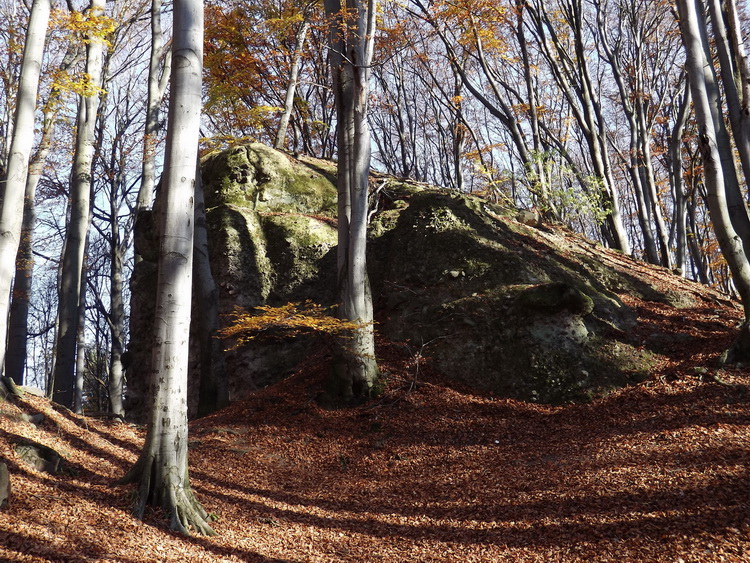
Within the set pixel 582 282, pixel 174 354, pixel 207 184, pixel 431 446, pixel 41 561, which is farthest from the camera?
pixel 207 184

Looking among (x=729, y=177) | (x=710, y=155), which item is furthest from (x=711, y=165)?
(x=729, y=177)

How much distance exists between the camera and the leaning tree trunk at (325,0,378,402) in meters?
7.91

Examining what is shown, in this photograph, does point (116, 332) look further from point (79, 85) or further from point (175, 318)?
point (175, 318)

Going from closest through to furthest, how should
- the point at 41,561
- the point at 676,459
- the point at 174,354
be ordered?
the point at 41,561, the point at 174,354, the point at 676,459

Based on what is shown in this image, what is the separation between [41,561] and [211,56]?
14720 mm

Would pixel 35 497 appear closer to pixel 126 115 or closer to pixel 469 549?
pixel 469 549

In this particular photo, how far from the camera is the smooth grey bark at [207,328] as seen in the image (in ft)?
31.0

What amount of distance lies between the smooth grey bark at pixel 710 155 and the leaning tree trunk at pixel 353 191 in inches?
174

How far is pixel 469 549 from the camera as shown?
4250 mm

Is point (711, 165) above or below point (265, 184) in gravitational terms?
below

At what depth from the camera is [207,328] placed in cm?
954

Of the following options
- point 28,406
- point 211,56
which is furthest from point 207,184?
point 28,406

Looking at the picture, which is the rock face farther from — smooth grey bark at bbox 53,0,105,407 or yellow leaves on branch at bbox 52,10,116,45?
yellow leaves on branch at bbox 52,10,116,45

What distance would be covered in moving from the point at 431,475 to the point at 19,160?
669cm
